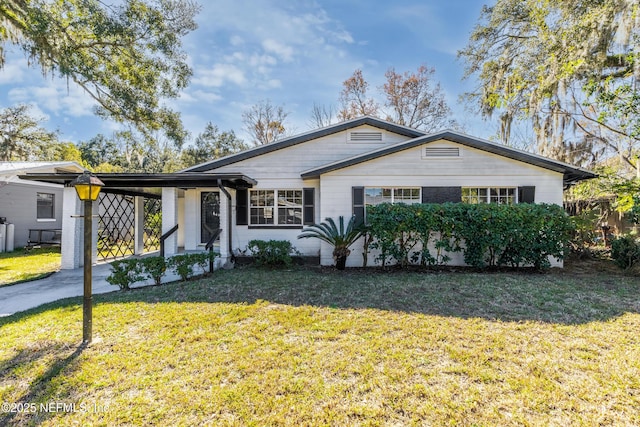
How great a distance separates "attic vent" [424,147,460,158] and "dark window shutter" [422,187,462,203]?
0.92 m

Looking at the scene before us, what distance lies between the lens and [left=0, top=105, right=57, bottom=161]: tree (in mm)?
12047

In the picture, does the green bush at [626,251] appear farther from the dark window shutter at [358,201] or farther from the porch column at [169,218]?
the porch column at [169,218]

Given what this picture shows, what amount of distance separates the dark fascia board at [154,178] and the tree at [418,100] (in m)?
15.1

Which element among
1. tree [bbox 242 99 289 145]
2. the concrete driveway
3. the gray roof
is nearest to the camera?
the concrete driveway

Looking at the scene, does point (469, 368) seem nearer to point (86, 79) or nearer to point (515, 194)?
point (515, 194)

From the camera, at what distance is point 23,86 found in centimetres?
1216

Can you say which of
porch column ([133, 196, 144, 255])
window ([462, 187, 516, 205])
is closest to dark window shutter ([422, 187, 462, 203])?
window ([462, 187, 516, 205])

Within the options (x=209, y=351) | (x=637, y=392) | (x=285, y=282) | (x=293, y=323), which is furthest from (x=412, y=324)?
(x=285, y=282)

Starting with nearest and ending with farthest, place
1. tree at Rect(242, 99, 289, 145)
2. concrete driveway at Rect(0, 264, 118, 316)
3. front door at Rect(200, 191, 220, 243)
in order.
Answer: concrete driveway at Rect(0, 264, 118, 316)
front door at Rect(200, 191, 220, 243)
tree at Rect(242, 99, 289, 145)

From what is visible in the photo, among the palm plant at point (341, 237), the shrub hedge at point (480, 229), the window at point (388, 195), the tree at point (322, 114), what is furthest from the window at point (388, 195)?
the tree at point (322, 114)

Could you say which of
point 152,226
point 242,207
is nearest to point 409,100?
point 242,207

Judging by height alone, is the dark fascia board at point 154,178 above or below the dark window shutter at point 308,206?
above

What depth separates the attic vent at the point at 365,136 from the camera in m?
9.51

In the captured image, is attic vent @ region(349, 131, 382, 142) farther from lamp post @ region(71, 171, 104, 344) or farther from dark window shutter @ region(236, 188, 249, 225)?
lamp post @ region(71, 171, 104, 344)
